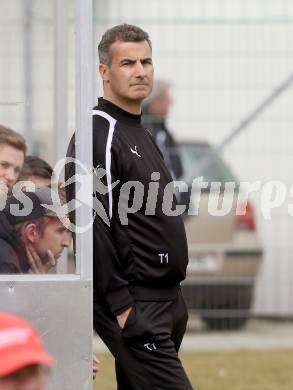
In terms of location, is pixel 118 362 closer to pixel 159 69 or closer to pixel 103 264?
pixel 103 264

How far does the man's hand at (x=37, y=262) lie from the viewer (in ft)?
16.6

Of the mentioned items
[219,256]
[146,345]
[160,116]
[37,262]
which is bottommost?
[219,256]

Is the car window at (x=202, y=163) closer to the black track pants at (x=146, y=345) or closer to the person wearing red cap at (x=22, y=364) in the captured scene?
the black track pants at (x=146, y=345)

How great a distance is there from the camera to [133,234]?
5.13 metres

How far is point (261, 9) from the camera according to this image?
10.4 m

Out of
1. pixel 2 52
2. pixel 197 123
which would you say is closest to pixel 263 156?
pixel 197 123

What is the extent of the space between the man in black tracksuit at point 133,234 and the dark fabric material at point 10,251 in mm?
262

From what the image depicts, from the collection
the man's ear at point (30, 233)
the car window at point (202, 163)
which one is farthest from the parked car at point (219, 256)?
the man's ear at point (30, 233)

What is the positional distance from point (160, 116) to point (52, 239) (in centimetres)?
524

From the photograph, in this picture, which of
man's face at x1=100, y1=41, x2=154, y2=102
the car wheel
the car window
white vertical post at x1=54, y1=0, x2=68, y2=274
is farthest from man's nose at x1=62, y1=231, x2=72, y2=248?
the car wheel

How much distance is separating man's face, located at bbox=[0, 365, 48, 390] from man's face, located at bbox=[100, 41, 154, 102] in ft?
7.64

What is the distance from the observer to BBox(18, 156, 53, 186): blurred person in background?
5.32m

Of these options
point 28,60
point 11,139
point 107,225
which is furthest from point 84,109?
point 28,60

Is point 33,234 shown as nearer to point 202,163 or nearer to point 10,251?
point 10,251
